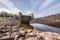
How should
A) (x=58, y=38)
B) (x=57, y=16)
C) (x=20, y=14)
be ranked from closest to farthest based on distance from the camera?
(x=58, y=38) < (x=20, y=14) < (x=57, y=16)

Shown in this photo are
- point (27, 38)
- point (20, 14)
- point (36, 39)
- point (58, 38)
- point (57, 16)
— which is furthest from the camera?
point (57, 16)

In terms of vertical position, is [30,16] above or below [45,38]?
above

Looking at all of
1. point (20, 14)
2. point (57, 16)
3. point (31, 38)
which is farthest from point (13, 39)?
point (57, 16)

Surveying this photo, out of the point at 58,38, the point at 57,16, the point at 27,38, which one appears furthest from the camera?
the point at 57,16

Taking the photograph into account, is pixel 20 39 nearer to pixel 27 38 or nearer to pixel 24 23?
pixel 27 38

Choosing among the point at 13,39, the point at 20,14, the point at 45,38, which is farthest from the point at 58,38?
the point at 20,14

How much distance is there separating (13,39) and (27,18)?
11.9ft

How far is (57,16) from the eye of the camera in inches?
885

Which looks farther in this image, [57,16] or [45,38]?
[57,16]

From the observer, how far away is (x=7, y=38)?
386 centimetres

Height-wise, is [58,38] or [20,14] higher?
[20,14]

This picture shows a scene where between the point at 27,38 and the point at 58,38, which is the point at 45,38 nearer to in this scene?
the point at 58,38

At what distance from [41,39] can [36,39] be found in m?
0.18

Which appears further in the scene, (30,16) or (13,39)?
(30,16)
